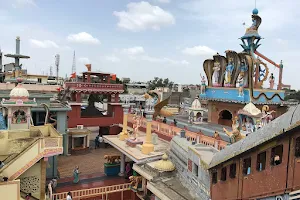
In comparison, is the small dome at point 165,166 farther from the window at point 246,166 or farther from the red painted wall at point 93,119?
the red painted wall at point 93,119

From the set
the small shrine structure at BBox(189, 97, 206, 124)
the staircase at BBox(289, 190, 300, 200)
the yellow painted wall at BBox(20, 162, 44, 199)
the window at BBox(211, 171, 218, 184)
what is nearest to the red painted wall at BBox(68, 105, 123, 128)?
the small shrine structure at BBox(189, 97, 206, 124)

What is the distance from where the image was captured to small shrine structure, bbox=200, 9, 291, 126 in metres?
19.8

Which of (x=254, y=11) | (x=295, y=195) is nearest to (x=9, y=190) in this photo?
(x=295, y=195)

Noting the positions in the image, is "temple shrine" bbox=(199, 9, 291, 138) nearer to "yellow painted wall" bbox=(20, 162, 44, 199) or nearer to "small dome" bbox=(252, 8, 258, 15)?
"small dome" bbox=(252, 8, 258, 15)

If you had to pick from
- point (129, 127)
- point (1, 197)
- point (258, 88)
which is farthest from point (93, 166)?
point (258, 88)

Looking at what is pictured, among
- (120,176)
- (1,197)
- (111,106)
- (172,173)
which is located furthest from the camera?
(111,106)

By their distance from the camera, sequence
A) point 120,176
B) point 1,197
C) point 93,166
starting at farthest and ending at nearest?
point 93,166
point 120,176
point 1,197

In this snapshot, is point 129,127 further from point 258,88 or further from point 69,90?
point 258,88

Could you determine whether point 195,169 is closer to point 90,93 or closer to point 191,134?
point 191,134

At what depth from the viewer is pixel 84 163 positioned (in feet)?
70.6

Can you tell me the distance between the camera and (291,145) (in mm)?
5051

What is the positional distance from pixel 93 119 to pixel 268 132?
22198 mm

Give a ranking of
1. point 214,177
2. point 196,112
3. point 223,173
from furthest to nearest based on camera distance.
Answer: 1. point 196,112
2. point 214,177
3. point 223,173

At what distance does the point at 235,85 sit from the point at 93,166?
42.2ft
